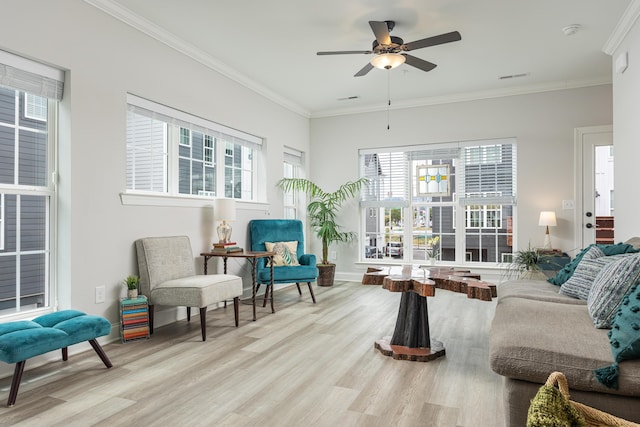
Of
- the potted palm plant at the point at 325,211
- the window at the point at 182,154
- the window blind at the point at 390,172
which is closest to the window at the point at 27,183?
the window at the point at 182,154

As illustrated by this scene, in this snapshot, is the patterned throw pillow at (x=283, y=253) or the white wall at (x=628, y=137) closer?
the white wall at (x=628, y=137)

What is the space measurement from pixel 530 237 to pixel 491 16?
3111 millimetres

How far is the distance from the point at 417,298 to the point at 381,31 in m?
2.10

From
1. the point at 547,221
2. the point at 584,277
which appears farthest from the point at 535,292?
the point at 547,221

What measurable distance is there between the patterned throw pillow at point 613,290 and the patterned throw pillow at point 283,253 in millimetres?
3280

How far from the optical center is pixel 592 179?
16.7 ft

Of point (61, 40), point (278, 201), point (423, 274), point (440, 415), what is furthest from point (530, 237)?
point (61, 40)

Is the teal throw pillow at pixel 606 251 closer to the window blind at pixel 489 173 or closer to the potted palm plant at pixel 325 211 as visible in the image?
the window blind at pixel 489 173

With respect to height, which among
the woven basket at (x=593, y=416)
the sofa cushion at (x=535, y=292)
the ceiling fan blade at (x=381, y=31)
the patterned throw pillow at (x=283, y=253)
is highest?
the ceiling fan blade at (x=381, y=31)

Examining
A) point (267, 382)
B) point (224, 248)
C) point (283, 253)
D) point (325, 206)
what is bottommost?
point (267, 382)

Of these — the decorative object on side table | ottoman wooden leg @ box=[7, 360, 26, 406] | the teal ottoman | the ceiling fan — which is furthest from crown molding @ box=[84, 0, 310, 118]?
ottoman wooden leg @ box=[7, 360, 26, 406]

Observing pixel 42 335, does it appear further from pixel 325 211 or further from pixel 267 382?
Answer: pixel 325 211

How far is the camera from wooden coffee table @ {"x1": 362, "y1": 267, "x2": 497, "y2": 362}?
109 inches

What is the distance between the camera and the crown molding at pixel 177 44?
326 centimetres
